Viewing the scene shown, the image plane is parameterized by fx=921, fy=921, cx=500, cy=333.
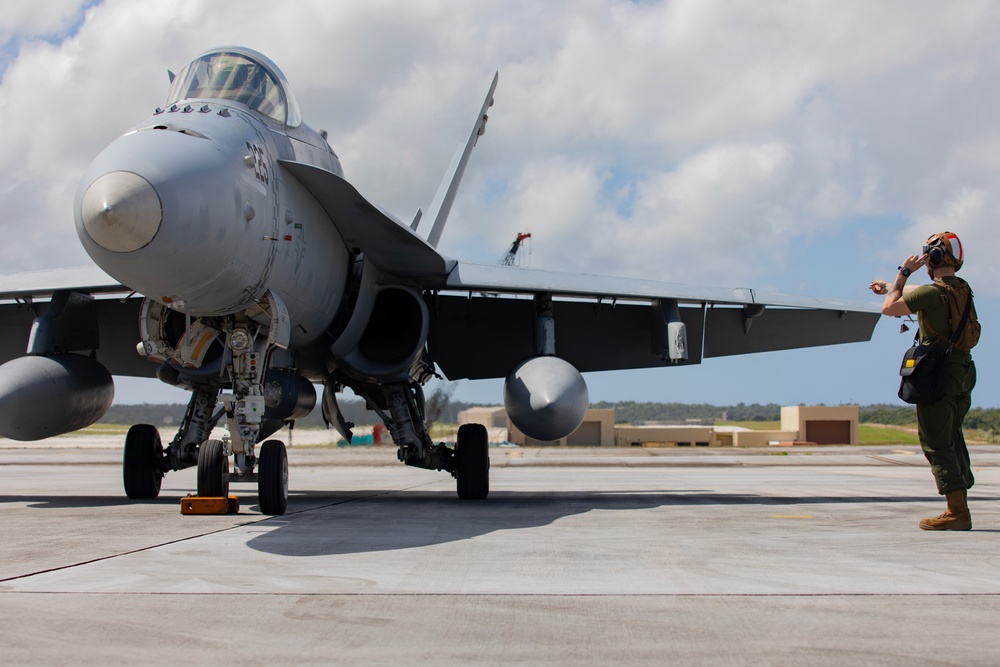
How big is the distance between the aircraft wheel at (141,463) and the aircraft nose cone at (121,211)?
5885mm

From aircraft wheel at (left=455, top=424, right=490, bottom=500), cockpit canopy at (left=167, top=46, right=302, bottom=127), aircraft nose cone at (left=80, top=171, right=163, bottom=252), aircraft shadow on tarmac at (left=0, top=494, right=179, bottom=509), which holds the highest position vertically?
cockpit canopy at (left=167, top=46, right=302, bottom=127)

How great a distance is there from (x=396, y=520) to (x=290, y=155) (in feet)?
12.4

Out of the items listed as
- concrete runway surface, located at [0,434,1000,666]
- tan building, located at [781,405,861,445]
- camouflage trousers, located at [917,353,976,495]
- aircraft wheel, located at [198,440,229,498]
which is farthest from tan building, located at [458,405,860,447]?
camouflage trousers, located at [917,353,976,495]

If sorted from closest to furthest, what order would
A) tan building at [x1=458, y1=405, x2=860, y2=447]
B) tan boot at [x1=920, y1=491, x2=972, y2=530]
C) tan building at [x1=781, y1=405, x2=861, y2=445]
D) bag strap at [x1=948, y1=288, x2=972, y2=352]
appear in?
bag strap at [x1=948, y1=288, x2=972, y2=352]
tan boot at [x1=920, y1=491, x2=972, y2=530]
tan building at [x1=781, y1=405, x2=861, y2=445]
tan building at [x1=458, y1=405, x2=860, y2=447]

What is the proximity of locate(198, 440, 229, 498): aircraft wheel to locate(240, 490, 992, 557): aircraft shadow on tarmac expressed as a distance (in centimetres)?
77

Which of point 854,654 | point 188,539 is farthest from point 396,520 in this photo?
point 854,654

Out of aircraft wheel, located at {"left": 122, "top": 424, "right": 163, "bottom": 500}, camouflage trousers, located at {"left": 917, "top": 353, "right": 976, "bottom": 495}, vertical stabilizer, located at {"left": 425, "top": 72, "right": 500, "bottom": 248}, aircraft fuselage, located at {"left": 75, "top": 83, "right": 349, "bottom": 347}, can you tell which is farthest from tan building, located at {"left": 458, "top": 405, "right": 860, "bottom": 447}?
camouflage trousers, located at {"left": 917, "top": 353, "right": 976, "bottom": 495}

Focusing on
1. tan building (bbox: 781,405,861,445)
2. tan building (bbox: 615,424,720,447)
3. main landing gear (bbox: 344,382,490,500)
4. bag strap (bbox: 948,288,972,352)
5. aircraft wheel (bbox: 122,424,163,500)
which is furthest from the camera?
tan building (bbox: 615,424,720,447)

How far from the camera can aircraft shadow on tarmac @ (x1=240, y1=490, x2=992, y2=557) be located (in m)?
7.03

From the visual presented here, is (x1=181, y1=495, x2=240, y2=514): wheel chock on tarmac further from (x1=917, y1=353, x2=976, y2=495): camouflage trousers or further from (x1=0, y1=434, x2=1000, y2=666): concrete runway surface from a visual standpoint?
(x1=917, y1=353, x2=976, y2=495): camouflage trousers

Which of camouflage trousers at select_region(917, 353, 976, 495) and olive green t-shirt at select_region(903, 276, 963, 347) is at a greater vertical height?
olive green t-shirt at select_region(903, 276, 963, 347)

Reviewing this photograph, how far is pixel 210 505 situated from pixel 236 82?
13.7ft

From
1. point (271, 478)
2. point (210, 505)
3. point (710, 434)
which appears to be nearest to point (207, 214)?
point (271, 478)

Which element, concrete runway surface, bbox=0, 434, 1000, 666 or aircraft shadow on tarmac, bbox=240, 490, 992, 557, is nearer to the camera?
concrete runway surface, bbox=0, 434, 1000, 666
